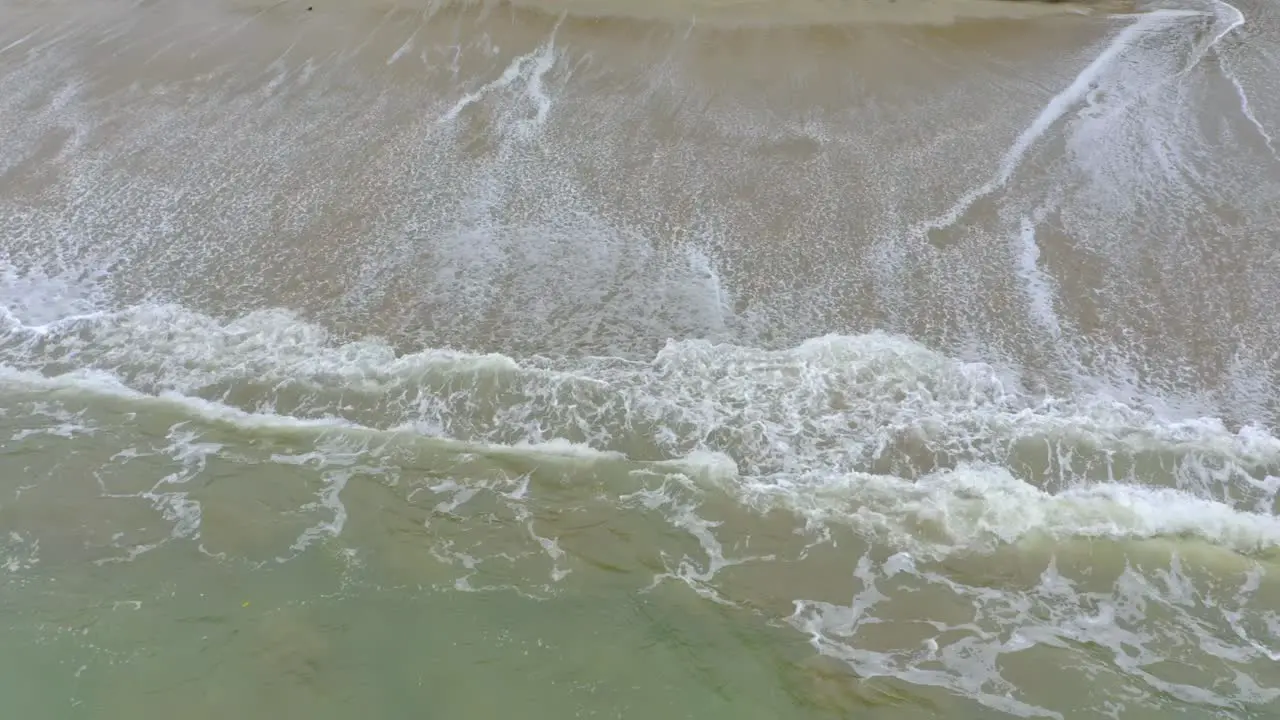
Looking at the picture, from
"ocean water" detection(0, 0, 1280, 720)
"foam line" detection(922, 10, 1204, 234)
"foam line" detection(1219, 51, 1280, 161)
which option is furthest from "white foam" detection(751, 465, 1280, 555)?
A: "foam line" detection(1219, 51, 1280, 161)

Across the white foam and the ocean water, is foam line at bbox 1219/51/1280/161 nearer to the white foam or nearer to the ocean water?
the ocean water

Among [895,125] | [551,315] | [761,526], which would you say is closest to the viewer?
[761,526]

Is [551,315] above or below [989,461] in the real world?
above

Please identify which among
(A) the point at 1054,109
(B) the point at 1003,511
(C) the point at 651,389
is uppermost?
(A) the point at 1054,109

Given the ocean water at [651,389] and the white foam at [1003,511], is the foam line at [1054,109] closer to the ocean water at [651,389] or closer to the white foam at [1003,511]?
the ocean water at [651,389]

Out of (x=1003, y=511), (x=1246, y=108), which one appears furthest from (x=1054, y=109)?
(x=1003, y=511)

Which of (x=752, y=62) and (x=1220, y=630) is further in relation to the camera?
(x=752, y=62)

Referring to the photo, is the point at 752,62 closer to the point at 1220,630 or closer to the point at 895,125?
the point at 895,125

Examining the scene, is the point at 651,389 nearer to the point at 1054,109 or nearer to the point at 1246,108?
the point at 1054,109

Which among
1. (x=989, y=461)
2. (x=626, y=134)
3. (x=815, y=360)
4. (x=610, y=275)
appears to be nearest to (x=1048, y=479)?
(x=989, y=461)
